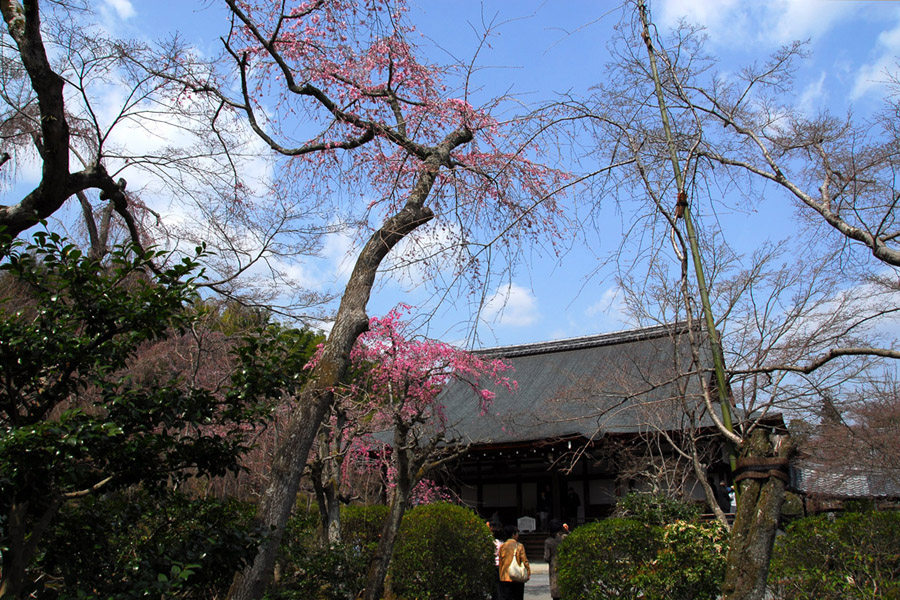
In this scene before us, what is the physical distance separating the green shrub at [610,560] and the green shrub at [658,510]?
0.19m

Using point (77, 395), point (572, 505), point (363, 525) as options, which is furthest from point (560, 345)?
point (77, 395)

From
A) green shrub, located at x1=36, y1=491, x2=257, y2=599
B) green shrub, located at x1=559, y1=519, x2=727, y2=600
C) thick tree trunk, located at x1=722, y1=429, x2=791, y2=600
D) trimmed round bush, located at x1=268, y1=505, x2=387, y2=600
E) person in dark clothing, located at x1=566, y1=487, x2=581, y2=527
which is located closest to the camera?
thick tree trunk, located at x1=722, y1=429, x2=791, y2=600

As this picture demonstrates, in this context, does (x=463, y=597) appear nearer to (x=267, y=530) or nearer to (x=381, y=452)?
(x=381, y=452)

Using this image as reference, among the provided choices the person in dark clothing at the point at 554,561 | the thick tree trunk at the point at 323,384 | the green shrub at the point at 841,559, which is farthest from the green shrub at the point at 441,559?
the thick tree trunk at the point at 323,384

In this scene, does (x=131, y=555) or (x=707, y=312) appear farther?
(x=131, y=555)

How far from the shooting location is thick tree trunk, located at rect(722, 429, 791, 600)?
2221mm

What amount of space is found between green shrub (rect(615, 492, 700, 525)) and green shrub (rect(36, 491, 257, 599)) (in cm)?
489

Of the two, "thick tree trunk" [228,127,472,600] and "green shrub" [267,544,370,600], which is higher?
"thick tree trunk" [228,127,472,600]

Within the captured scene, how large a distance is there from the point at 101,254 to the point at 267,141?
216 cm

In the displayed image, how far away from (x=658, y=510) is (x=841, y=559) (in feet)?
6.90

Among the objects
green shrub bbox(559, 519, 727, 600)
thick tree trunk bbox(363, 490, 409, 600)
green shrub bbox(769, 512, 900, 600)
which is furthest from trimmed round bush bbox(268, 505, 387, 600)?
green shrub bbox(769, 512, 900, 600)

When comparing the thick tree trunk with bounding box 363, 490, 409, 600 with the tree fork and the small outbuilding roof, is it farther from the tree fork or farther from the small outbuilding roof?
the small outbuilding roof

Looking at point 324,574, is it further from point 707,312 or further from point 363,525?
point 707,312

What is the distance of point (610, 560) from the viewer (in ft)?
22.8
